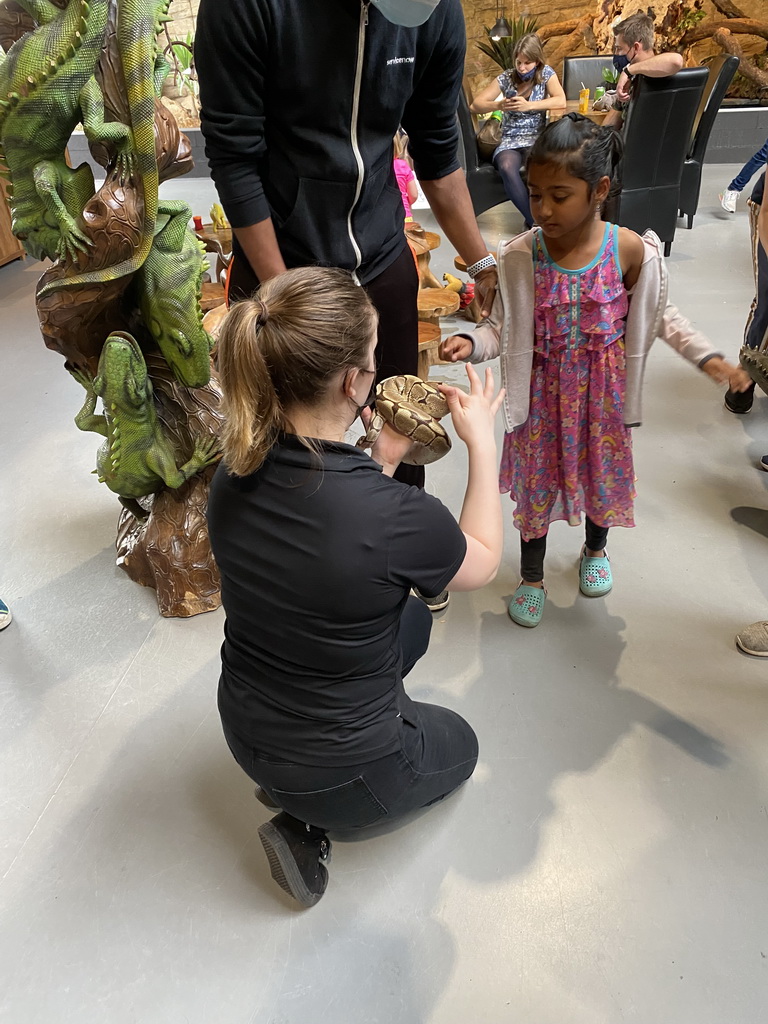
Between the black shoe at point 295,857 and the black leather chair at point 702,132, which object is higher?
the black leather chair at point 702,132

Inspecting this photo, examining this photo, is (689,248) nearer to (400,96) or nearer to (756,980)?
(400,96)

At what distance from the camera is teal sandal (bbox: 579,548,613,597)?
214cm

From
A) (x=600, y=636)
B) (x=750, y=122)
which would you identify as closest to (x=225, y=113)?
(x=600, y=636)

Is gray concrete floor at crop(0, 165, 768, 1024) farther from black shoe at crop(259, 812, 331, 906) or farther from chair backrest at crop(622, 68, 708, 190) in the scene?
chair backrest at crop(622, 68, 708, 190)

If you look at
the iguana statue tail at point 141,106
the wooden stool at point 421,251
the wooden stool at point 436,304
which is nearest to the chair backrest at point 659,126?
the wooden stool at point 421,251

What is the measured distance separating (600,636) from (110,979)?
1.44m

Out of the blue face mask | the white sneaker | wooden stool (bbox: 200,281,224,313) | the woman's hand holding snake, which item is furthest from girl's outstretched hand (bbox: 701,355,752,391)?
the white sneaker

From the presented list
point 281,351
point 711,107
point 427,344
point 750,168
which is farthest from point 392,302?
point 711,107

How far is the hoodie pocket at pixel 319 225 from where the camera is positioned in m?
1.53

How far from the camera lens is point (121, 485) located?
2.18m

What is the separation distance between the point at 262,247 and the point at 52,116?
731mm

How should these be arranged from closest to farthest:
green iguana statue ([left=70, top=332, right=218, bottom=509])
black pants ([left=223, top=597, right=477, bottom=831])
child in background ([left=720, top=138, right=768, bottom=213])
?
black pants ([left=223, top=597, right=477, bottom=831]) < green iguana statue ([left=70, top=332, right=218, bottom=509]) < child in background ([left=720, top=138, right=768, bottom=213])

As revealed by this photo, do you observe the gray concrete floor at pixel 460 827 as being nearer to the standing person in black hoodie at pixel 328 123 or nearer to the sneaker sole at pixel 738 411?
the sneaker sole at pixel 738 411

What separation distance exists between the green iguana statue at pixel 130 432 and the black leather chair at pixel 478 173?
12.3 ft
